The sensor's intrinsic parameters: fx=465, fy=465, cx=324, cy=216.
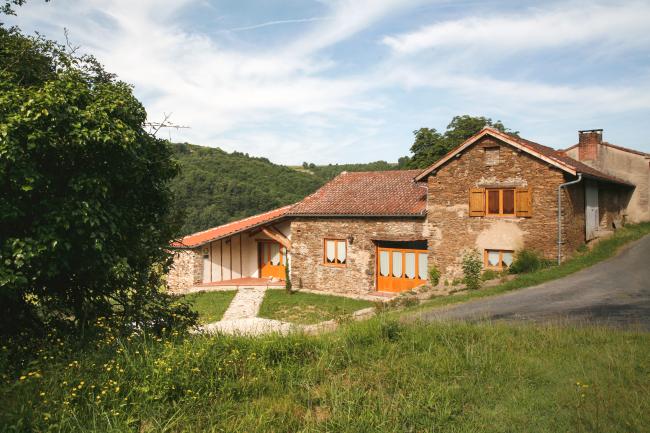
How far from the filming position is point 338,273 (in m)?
21.9

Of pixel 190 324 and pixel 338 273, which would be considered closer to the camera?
pixel 190 324

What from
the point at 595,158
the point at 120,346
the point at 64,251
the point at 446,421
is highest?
the point at 595,158

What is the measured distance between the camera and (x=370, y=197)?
883 inches

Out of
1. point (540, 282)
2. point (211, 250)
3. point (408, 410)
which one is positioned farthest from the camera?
point (211, 250)

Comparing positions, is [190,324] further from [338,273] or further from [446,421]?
[338,273]

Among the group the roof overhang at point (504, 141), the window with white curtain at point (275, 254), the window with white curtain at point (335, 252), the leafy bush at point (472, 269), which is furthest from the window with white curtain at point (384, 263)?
the window with white curtain at point (275, 254)

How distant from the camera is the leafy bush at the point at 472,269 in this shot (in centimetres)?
1640

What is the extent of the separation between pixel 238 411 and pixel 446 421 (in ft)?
7.50

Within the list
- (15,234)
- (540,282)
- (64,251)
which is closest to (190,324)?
(64,251)

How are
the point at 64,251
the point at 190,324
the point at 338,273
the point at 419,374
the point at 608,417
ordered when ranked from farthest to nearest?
the point at 338,273
the point at 190,324
the point at 64,251
the point at 419,374
the point at 608,417

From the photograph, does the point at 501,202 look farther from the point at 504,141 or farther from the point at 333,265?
the point at 333,265

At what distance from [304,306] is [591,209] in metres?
12.9

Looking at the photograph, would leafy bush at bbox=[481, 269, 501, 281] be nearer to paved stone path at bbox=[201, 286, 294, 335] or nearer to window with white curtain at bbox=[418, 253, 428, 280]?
window with white curtain at bbox=[418, 253, 428, 280]

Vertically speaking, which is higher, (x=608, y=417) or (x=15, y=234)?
(x=15, y=234)
